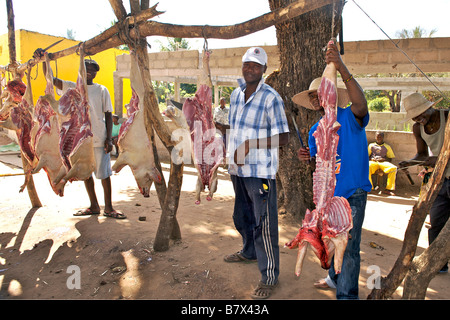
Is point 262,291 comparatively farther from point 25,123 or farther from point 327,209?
point 25,123

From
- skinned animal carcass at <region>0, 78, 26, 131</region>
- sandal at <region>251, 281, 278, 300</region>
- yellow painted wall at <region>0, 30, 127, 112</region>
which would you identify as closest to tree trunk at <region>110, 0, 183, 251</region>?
sandal at <region>251, 281, 278, 300</region>

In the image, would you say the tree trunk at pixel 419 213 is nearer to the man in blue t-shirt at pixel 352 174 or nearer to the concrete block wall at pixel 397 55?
the man in blue t-shirt at pixel 352 174

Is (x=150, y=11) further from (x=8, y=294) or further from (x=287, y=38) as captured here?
(x=8, y=294)

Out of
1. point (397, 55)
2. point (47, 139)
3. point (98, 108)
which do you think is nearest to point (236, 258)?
point (47, 139)

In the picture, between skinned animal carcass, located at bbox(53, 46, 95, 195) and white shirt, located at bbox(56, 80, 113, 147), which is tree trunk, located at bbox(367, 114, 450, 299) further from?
white shirt, located at bbox(56, 80, 113, 147)

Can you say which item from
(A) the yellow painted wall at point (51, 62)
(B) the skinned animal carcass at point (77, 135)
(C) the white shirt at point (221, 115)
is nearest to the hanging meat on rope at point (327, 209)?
(B) the skinned animal carcass at point (77, 135)

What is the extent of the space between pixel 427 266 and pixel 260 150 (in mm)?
1420

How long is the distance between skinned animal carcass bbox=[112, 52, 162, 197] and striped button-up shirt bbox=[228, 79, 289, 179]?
0.82 metres

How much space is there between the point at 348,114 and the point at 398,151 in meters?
6.42

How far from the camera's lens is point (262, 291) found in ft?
9.51

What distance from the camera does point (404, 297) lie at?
2.10 m

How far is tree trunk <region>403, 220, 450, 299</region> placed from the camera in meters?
2.00

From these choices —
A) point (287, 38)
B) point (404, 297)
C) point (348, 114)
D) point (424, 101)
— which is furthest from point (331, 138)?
point (287, 38)

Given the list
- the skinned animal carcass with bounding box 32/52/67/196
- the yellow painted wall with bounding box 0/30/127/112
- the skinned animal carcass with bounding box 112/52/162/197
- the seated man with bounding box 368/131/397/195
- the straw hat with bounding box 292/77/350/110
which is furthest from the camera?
the yellow painted wall with bounding box 0/30/127/112
